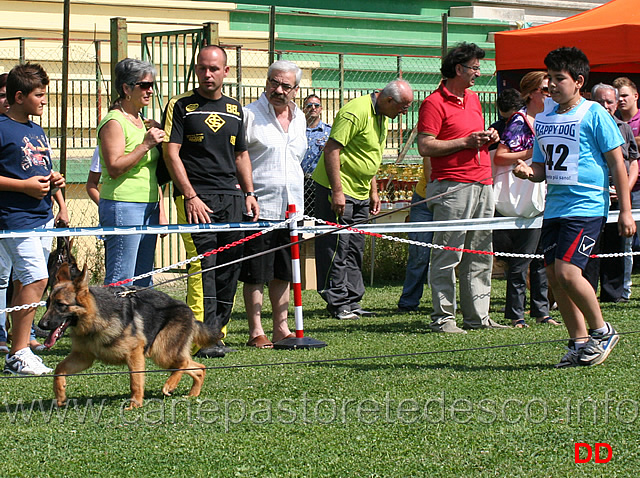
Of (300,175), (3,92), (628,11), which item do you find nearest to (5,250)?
(3,92)

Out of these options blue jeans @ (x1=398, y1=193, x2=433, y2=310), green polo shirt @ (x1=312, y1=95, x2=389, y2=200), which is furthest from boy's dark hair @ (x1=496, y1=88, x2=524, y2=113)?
blue jeans @ (x1=398, y1=193, x2=433, y2=310)

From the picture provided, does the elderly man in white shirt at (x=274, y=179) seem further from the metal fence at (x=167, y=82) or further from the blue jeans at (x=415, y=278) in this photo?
the metal fence at (x=167, y=82)

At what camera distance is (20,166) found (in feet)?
19.8

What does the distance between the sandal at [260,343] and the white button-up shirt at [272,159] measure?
90 cm

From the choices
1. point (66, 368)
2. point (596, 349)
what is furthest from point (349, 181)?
point (66, 368)

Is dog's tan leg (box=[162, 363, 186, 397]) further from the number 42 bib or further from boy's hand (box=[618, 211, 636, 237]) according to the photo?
→ boy's hand (box=[618, 211, 636, 237])

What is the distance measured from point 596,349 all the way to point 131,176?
322 centimetres

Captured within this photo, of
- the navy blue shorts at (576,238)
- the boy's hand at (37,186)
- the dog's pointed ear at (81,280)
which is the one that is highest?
the boy's hand at (37,186)

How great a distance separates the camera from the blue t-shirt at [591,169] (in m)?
5.61

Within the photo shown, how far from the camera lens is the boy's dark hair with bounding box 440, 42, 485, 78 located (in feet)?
23.4

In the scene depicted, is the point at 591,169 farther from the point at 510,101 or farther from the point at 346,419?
the point at 510,101

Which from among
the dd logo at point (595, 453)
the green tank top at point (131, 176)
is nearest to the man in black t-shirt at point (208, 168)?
the green tank top at point (131, 176)

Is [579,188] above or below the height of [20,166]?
below

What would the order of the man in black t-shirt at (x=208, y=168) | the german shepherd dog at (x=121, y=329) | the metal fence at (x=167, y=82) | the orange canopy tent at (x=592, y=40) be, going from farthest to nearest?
1. the metal fence at (x=167, y=82)
2. the orange canopy tent at (x=592, y=40)
3. the man in black t-shirt at (x=208, y=168)
4. the german shepherd dog at (x=121, y=329)
